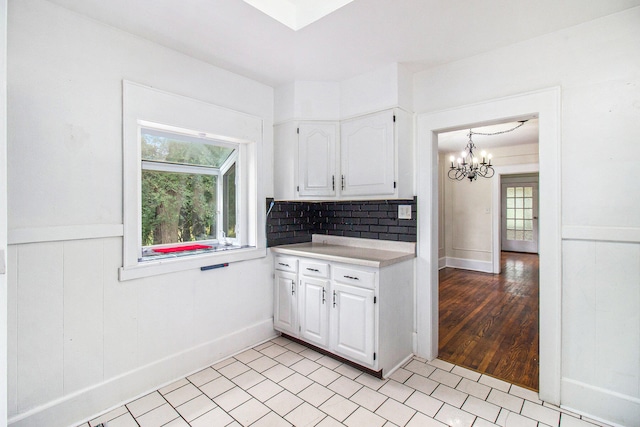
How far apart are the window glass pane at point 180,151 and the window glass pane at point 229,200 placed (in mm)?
133

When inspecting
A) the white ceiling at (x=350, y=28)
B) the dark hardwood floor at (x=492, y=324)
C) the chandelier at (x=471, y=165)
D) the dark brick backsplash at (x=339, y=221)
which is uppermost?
the white ceiling at (x=350, y=28)

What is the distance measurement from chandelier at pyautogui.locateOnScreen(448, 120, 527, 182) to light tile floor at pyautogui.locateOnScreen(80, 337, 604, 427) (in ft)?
11.4

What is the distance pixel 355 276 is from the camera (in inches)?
96.1

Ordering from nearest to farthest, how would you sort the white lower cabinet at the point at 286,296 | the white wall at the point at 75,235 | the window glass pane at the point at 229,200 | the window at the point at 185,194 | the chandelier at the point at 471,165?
→ the white wall at the point at 75,235 → the window at the point at 185,194 → the white lower cabinet at the point at 286,296 → the window glass pane at the point at 229,200 → the chandelier at the point at 471,165

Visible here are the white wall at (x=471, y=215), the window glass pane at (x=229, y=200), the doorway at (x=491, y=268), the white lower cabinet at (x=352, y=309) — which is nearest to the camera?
the white lower cabinet at (x=352, y=309)

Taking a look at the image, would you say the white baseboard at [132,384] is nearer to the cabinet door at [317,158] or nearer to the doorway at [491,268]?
the cabinet door at [317,158]

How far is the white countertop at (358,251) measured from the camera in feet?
7.95

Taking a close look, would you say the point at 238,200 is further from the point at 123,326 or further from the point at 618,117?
the point at 618,117

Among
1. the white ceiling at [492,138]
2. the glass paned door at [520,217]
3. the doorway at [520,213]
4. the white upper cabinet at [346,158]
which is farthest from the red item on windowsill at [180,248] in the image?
the glass paned door at [520,217]

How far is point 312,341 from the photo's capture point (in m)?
2.75

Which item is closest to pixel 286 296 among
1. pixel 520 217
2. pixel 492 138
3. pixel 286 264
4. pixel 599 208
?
pixel 286 264

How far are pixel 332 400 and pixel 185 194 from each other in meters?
2.01

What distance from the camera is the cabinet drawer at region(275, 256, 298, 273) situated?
290cm

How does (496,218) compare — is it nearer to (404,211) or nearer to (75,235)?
(404,211)
